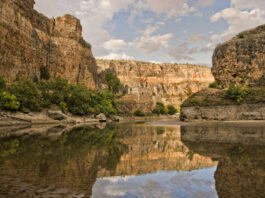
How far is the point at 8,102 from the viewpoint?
31234 mm

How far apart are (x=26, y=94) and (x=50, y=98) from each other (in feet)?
24.6

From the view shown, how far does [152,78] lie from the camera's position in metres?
144

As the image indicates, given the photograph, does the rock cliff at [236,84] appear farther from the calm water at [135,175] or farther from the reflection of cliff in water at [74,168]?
the reflection of cliff in water at [74,168]

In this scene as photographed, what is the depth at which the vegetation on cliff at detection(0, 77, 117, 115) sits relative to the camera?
3263 centimetres

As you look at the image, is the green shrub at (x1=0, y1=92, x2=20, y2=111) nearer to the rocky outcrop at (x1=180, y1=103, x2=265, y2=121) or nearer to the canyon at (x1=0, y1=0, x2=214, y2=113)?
the canyon at (x1=0, y1=0, x2=214, y2=113)

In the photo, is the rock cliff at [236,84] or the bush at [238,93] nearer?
the rock cliff at [236,84]

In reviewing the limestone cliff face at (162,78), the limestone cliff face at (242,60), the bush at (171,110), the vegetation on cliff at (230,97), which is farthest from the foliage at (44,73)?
the bush at (171,110)

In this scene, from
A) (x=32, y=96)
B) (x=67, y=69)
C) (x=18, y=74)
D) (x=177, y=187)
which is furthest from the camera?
(x=67, y=69)

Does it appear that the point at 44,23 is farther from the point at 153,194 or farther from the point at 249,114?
the point at 153,194

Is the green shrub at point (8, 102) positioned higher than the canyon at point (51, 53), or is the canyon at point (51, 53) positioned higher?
the canyon at point (51, 53)

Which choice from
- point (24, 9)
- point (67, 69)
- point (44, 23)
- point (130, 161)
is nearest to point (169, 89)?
point (67, 69)

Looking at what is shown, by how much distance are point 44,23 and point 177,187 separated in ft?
236

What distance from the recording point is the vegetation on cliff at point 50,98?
3263 cm

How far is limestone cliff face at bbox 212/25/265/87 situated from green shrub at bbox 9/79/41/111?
34.1m
